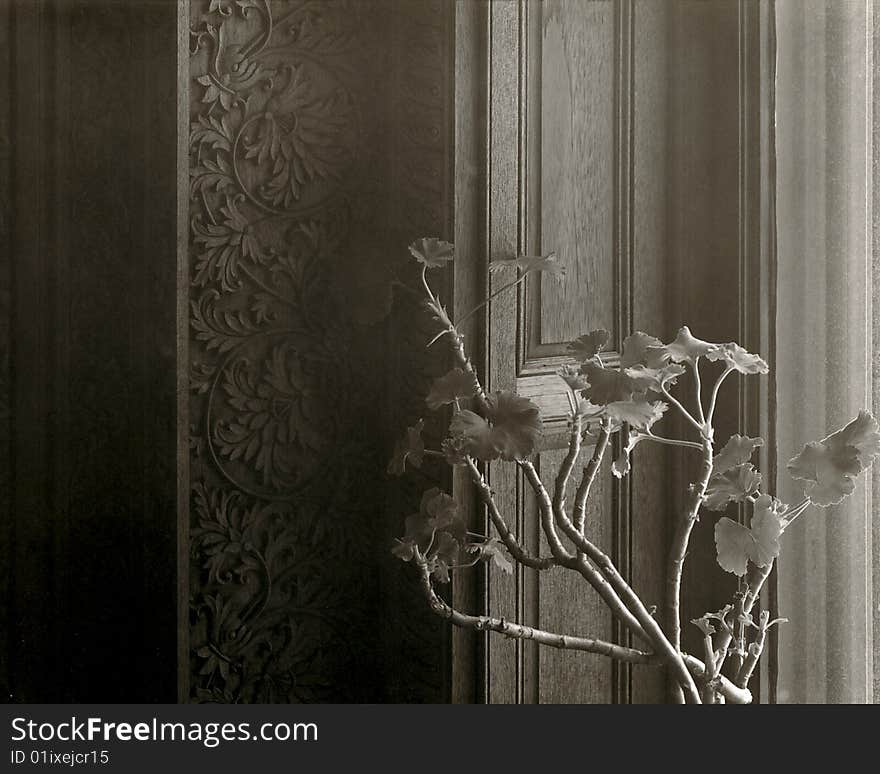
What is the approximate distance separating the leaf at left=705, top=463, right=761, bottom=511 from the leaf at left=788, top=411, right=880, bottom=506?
0.05 meters

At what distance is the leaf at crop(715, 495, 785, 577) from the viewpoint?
1.16 meters

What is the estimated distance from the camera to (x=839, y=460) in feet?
3.80

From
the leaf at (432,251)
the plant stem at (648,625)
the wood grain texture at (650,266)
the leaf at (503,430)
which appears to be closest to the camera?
the leaf at (503,430)

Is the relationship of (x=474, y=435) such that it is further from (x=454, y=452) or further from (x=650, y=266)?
(x=650, y=266)

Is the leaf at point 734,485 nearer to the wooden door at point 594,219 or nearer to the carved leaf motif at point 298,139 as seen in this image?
the wooden door at point 594,219

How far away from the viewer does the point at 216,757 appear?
127 cm

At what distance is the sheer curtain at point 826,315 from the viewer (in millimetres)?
1500

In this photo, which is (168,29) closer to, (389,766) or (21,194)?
(21,194)

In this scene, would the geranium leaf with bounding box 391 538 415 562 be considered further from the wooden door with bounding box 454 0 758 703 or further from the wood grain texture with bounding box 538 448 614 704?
the wood grain texture with bounding box 538 448 614 704

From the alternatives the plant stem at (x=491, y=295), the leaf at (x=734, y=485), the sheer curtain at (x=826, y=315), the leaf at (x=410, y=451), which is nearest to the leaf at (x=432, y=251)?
the plant stem at (x=491, y=295)

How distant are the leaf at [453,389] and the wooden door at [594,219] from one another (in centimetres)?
25

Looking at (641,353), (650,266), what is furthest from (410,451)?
(650,266)

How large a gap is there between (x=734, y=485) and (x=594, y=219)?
0.54m

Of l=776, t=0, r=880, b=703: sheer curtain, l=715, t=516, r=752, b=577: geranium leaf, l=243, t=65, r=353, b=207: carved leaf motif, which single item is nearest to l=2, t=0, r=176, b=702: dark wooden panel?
l=243, t=65, r=353, b=207: carved leaf motif
